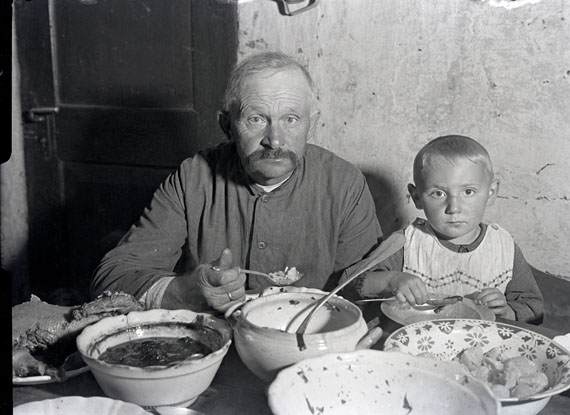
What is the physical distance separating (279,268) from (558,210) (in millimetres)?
1180

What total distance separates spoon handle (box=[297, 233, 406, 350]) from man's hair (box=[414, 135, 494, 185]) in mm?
440

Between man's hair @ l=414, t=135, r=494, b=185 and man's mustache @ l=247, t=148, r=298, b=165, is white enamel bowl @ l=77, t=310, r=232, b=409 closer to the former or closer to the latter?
man's mustache @ l=247, t=148, r=298, b=165

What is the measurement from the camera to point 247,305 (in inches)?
43.7

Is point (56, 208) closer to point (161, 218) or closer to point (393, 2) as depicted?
point (161, 218)

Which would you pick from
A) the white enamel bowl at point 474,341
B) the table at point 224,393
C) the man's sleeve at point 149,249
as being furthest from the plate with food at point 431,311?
the man's sleeve at point 149,249

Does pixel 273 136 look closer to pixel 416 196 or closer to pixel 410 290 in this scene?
pixel 416 196

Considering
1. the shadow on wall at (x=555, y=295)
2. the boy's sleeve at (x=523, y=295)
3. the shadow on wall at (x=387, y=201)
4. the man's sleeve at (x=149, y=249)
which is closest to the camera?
the man's sleeve at (x=149, y=249)

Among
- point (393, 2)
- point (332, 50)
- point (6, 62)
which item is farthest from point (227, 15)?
point (6, 62)

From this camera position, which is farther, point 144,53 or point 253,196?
point 144,53

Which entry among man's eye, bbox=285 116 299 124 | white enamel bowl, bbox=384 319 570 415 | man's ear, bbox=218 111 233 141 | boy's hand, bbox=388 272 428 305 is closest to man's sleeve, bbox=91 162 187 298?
man's ear, bbox=218 111 233 141

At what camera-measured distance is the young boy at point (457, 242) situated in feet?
5.88

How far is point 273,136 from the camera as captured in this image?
181 cm

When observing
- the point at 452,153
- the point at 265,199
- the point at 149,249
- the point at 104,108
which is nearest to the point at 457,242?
A: the point at 452,153

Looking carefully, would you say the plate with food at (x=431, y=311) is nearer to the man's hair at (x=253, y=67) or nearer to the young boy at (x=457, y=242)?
the young boy at (x=457, y=242)
